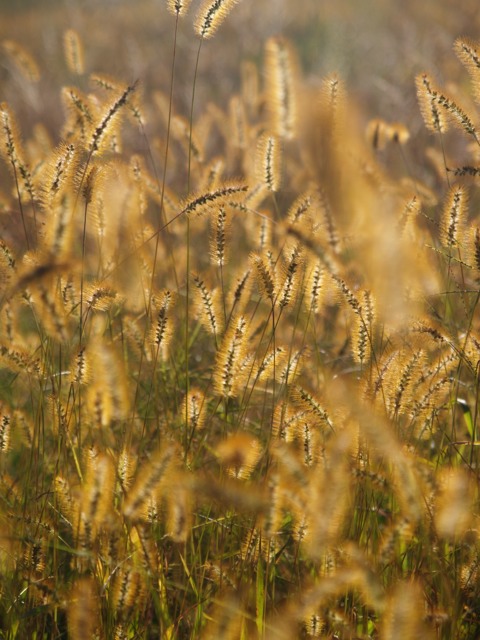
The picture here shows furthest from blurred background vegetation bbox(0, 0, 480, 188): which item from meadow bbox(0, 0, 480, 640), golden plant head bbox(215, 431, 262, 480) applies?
golden plant head bbox(215, 431, 262, 480)

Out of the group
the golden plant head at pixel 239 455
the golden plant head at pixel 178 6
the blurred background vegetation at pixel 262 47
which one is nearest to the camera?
the golden plant head at pixel 239 455

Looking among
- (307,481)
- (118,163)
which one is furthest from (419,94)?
(307,481)

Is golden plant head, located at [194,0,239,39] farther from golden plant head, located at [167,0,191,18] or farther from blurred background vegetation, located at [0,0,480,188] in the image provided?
blurred background vegetation, located at [0,0,480,188]

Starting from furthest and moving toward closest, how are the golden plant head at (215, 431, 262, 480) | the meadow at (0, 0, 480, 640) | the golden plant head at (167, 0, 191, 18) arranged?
the golden plant head at (167, 0, 191, 18) < the meadow at (0, 0, 480, 640) < the golden plant head at (215, 431, 262, 480)

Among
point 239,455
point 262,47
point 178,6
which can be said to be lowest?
point 239,455

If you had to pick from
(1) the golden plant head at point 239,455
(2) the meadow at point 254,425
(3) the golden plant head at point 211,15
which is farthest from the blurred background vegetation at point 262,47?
(1) the golden plant head at point 239,455

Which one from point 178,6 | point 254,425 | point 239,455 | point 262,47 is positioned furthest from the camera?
point 262,47

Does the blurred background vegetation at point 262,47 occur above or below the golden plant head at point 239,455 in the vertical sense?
above

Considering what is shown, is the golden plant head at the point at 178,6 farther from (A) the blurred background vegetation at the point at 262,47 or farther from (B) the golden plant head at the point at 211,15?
(A) the blurred background vegetation at the point at 262,47

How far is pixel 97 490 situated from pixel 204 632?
471mm

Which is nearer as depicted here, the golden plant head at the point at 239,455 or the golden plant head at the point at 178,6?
the golden plant head at the point at 239,455

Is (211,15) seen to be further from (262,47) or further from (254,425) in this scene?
(262,47)

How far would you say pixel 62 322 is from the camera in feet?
4.86

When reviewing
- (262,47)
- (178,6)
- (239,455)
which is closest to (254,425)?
(239,455)
